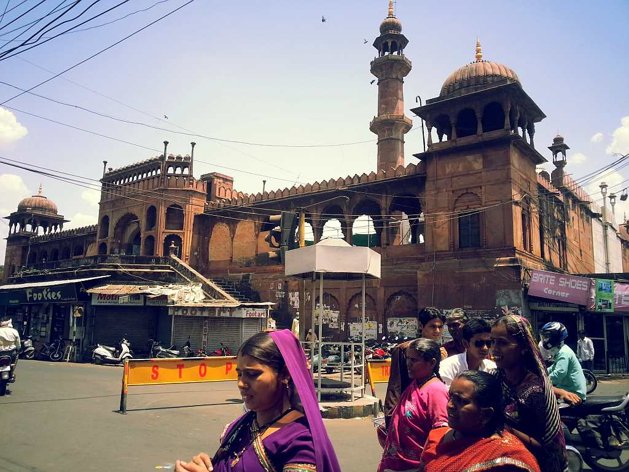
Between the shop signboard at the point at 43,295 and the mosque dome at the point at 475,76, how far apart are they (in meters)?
18.1

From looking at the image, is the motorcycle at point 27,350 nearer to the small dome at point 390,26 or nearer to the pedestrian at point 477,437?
the pedestrian at point 477,437

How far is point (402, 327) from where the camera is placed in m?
20.2

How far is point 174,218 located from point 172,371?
2105cm

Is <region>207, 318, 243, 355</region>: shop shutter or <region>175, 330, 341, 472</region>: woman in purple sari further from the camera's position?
<region>207, 318, 243, 355</region>: shop shutter

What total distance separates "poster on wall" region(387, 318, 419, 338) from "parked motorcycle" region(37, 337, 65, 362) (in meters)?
13.4

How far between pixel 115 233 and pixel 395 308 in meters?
19.9

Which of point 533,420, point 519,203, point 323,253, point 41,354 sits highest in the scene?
point 519,203

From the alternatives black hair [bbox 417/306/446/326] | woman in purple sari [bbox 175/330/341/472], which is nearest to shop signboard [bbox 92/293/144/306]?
black hair [bbox 417/306/446/326]

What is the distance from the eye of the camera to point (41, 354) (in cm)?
2080

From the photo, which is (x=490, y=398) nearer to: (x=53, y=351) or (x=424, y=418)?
(x=424, y=418)

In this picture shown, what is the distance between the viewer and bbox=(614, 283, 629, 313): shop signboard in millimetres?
16484

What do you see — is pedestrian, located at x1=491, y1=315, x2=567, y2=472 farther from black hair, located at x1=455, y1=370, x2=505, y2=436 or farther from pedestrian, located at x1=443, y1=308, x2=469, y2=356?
pedestrian, located at x1=443, y1=308, x2=469, y2=356

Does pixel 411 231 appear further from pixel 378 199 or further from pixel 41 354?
pixel 41 354

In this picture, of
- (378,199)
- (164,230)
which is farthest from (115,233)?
(378,199)
